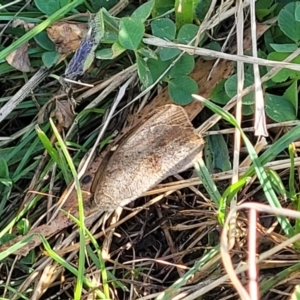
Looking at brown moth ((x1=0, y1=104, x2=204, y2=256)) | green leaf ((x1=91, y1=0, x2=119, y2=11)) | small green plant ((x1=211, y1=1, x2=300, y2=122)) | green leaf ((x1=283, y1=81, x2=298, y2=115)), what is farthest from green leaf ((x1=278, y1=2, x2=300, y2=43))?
green leaf ((x1=91, y1=0, x2=119, y2=11))

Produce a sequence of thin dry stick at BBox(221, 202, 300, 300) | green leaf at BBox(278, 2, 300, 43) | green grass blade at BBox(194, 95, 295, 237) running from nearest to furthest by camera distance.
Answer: thin dry stick at BBox(221, 202, 300, 300) → green grass blade at BBox(194, 95, 295, 237) → green leaf at BBox(278, 2, 300, 43)

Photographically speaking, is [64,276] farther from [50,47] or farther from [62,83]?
[50,47]

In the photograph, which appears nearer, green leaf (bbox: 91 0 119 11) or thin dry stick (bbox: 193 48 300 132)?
thin dry stick (bbox: 193 48 300 132)

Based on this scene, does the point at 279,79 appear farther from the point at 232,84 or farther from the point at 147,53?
the point at 147,53

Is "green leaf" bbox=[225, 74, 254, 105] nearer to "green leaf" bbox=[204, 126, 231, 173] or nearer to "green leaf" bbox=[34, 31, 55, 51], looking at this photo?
"green leaf" bbox=[204, 126, 231, 173]

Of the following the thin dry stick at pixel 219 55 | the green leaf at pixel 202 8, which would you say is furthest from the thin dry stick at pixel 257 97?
the green leaf at pixel 202 8

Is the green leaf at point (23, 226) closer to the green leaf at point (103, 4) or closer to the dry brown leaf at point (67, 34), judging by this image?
the dry brown leaf at point (67, 34)
